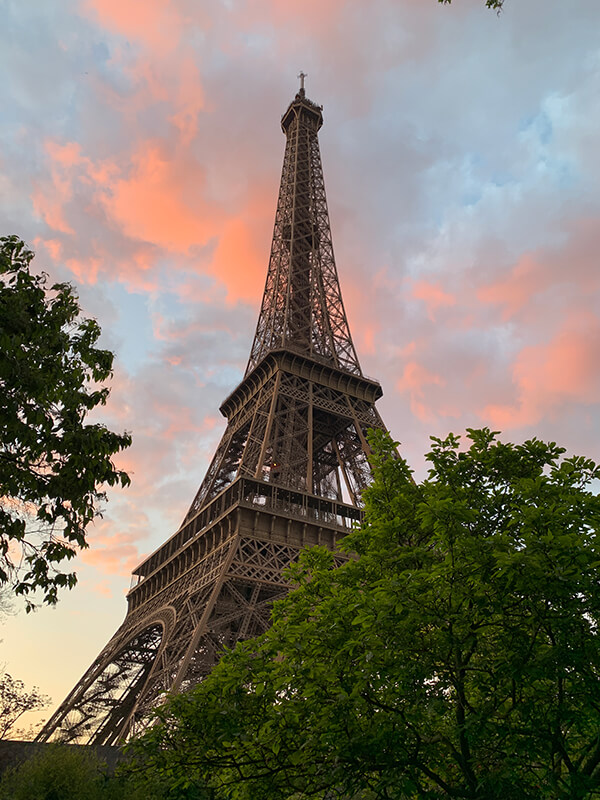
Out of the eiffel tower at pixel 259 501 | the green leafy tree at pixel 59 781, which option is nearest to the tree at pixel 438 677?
the green leafy tree at pixel 59 781

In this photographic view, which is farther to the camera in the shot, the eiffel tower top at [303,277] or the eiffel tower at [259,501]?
the eiffel tower top at [303,277]

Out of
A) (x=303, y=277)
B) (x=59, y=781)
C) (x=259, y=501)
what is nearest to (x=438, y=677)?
(x=59, y=781)

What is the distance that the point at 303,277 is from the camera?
56.1 m

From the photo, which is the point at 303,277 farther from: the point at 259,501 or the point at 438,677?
the point at 438,677

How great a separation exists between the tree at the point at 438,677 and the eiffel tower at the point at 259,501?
1419cm

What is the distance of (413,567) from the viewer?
12.1m

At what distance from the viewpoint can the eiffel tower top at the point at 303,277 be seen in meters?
50.2

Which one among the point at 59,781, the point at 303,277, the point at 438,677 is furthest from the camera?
the point at 303,277

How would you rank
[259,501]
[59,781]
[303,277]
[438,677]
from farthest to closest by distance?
1. [303,277]
2. [259,501]
3. [59,781]
4. [438,677]

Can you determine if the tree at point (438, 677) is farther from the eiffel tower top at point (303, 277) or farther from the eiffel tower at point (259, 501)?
the eiffel tower top at point (303, 277)

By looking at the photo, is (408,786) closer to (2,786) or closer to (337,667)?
(337,667)

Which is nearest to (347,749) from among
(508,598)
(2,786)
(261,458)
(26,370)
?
(508,598)

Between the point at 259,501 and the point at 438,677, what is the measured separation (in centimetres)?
2579

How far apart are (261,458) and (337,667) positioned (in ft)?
89.0
